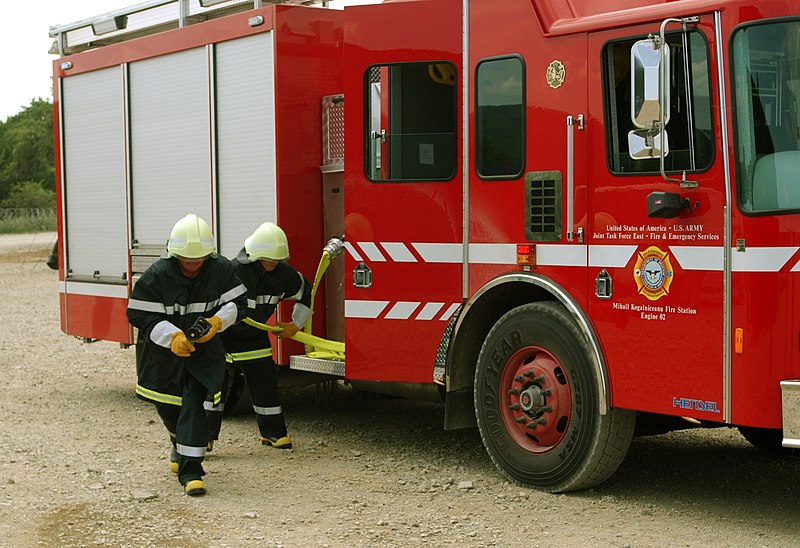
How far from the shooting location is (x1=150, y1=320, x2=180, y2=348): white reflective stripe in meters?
6.81

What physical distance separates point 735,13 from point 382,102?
2.48 m

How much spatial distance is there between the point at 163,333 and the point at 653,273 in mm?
2838

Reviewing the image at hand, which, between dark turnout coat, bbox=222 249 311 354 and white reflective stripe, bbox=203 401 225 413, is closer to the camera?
white reflective stripe, bbox=203 401 225 413

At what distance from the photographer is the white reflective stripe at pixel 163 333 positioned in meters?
6.81

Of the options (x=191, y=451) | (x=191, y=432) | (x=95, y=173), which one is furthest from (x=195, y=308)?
(x=95, y=173)

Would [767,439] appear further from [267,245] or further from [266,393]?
[267,245]

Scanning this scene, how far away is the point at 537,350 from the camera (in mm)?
6664

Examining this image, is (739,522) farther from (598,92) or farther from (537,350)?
(598,92)

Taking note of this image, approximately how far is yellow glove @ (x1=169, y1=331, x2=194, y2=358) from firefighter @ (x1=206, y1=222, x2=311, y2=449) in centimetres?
114

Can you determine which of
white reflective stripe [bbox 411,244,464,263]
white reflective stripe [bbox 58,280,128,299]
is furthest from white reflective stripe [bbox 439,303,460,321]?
white reflective stripe [bbox 58,280,128,299]

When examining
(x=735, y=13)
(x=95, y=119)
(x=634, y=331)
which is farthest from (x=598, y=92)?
(x=95, y=119)

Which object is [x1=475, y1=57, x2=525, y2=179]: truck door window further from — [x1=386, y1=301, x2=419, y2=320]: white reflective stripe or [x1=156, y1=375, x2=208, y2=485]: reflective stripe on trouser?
[x1=156, y1=375, x2=208, y2=485]: reflective stripe on trouser

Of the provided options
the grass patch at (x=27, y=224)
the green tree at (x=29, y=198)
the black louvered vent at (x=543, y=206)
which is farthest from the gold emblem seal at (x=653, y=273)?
the green tree at (x=29, y=198)

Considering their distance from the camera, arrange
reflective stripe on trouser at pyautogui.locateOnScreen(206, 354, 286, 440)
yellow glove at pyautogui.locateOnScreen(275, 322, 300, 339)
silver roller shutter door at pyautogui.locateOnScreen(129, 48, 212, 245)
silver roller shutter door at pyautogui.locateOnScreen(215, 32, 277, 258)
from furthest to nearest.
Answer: silver roller shutter door at pyautogui.locateOnScreen(129, 48, 212, 245)
silver roller shutter door at pyautogui.locateOnScreen(215, 32, 277, 258)
yellow glove at pyautogui.locateOnScreen(275, 322, 300, 339)
reflective stripe on trouser at pyautogui.locateOnScreen(206, 354, 286, 440)
